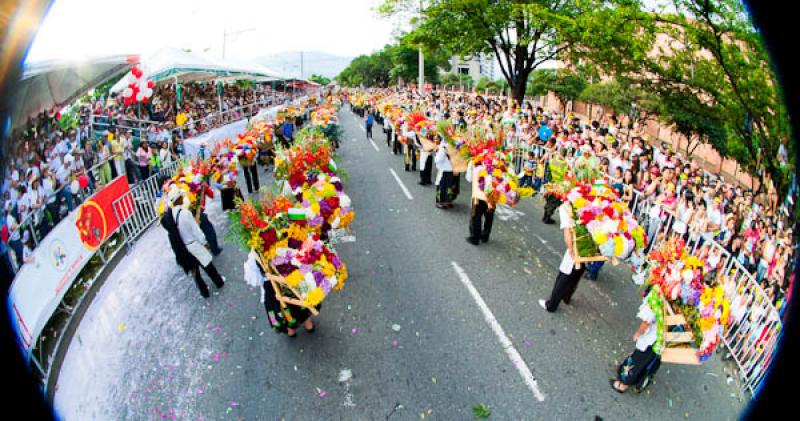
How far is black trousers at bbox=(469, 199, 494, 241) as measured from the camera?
7.04m

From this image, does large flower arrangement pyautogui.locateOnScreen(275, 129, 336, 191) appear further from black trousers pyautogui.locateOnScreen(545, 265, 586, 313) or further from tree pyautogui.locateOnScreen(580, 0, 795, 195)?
tree pyautogui.locateOnScreen(580, 0, 795, 195)

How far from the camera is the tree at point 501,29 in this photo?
15.2 meters

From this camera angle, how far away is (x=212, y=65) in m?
15.1

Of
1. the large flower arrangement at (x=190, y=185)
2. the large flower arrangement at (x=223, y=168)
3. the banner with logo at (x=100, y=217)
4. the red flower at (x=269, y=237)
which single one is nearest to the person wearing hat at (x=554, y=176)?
the red flower at (x=269, y=237)

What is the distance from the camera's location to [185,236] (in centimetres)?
554

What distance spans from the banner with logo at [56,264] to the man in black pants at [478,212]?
Answer: 622 centimetres

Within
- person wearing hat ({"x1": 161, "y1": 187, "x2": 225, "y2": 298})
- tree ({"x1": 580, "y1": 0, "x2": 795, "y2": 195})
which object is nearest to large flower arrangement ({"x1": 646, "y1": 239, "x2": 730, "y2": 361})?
tree ({"x1": 580, "y1": 0, "x2": 795, "y2": 195})

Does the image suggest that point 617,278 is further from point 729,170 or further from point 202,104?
point 202,104

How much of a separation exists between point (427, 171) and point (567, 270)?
689 cm

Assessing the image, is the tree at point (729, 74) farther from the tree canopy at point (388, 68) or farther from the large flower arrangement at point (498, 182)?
the tree canopy at point (388, 68)

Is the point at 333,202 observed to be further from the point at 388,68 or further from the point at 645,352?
the point at 388,68

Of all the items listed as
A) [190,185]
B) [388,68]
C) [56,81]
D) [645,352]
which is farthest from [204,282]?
[388,68]

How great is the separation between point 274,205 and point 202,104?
744 inches

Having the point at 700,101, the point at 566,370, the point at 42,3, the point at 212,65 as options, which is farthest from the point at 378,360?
the point at 212,65
